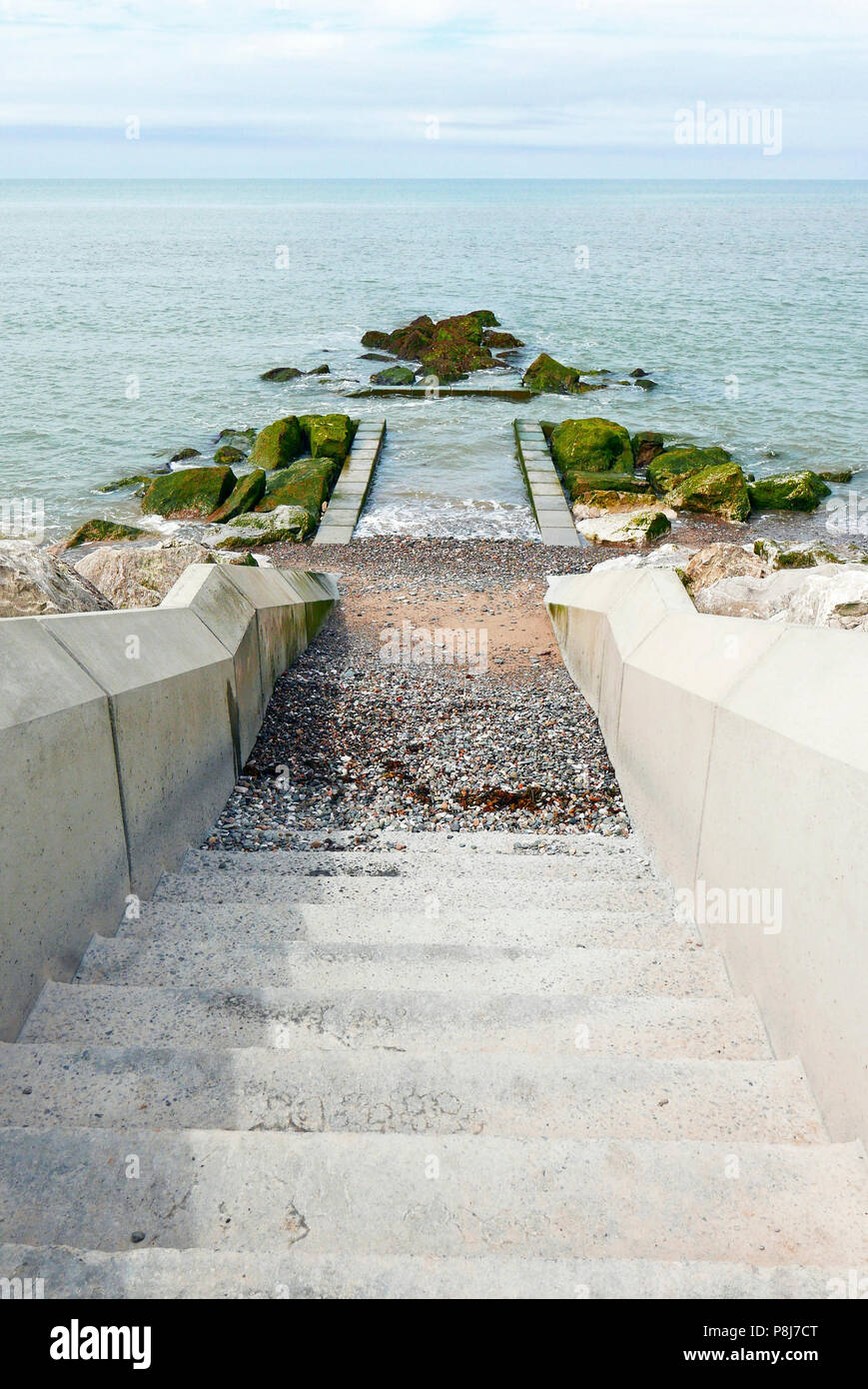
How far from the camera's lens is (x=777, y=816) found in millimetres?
3061

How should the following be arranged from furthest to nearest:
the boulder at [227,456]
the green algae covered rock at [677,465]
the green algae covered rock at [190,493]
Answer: the boulder at [227,456], the green algae covered rock at [677,465], the green algae covered rock at [190,493]

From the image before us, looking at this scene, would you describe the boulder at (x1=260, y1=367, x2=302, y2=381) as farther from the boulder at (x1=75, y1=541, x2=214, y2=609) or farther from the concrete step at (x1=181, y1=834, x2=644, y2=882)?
the concrete step at (x1=181, y1=834, x2=644, y2=882)

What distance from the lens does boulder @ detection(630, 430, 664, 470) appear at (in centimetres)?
2534

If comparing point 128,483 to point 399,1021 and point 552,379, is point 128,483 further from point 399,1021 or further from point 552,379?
point 399,1021

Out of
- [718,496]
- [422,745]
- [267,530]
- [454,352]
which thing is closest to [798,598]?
[422,745]

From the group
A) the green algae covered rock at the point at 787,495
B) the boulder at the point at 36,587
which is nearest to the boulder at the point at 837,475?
the green algae covered rock at the point at 787,495

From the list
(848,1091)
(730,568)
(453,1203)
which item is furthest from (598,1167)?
(730,568)

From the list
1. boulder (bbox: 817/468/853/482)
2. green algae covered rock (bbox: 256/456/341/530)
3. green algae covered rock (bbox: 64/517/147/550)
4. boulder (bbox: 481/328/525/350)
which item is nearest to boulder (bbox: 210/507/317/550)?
green algae covered rock (bbox: 256/456/341/530)

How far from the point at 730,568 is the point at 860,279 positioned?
77043 mm

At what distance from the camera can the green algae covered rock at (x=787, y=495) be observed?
21391 mm

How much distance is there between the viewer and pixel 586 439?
23.8m

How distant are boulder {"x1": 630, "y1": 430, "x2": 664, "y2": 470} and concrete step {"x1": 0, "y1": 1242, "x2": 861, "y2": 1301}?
24744mm

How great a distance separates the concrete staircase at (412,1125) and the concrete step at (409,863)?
0.88m

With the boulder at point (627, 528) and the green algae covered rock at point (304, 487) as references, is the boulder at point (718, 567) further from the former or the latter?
the green algae covered rock at point (304, 487)
